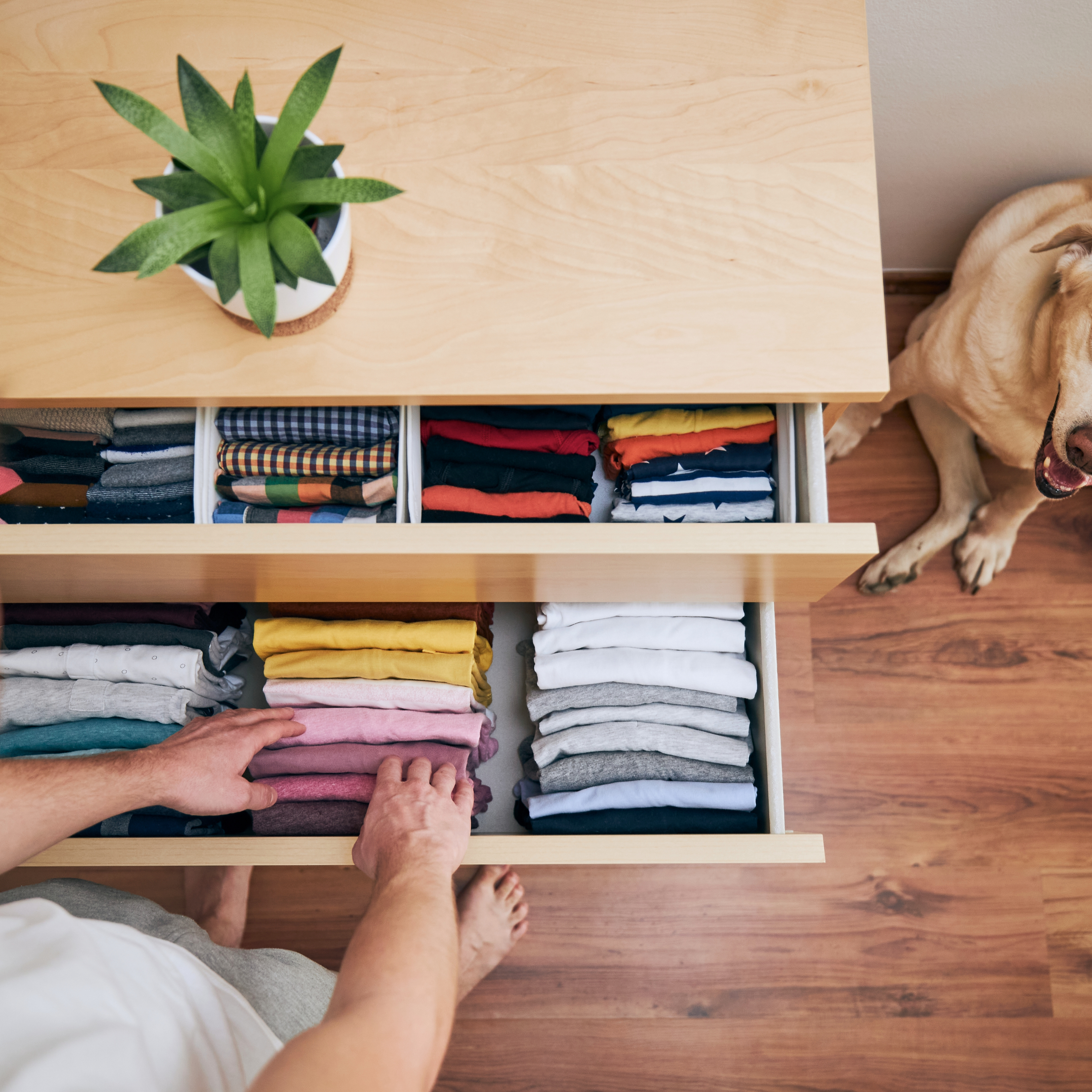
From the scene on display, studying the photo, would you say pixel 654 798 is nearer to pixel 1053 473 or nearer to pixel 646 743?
pixel 646 743

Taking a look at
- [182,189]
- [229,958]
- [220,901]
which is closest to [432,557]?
[182,189]

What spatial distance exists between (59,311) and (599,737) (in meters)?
0.86

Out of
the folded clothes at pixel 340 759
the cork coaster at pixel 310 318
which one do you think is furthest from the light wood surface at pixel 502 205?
the folded clothes at pixel 340 759

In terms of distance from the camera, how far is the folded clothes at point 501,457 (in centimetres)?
101

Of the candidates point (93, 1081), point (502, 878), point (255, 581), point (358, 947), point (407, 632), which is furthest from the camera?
point (502, 878)

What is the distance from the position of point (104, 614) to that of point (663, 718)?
0.84 metres

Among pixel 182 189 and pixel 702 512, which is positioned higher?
pixel 182 189

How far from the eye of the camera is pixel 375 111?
0.86 meters

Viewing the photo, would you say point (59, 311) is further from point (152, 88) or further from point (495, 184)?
point (495, 184)

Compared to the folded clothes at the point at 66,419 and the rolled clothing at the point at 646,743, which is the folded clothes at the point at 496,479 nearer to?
the rolled clothing at the point at 646,743

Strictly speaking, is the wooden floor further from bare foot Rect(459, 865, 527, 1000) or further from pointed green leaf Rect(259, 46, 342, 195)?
pointed green leaf Rect(259, 46, 342, 195)

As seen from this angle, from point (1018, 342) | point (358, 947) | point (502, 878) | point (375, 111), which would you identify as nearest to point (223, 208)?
point (375, 111)

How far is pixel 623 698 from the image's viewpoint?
1.05 meters

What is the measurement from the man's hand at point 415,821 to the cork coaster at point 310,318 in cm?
57
